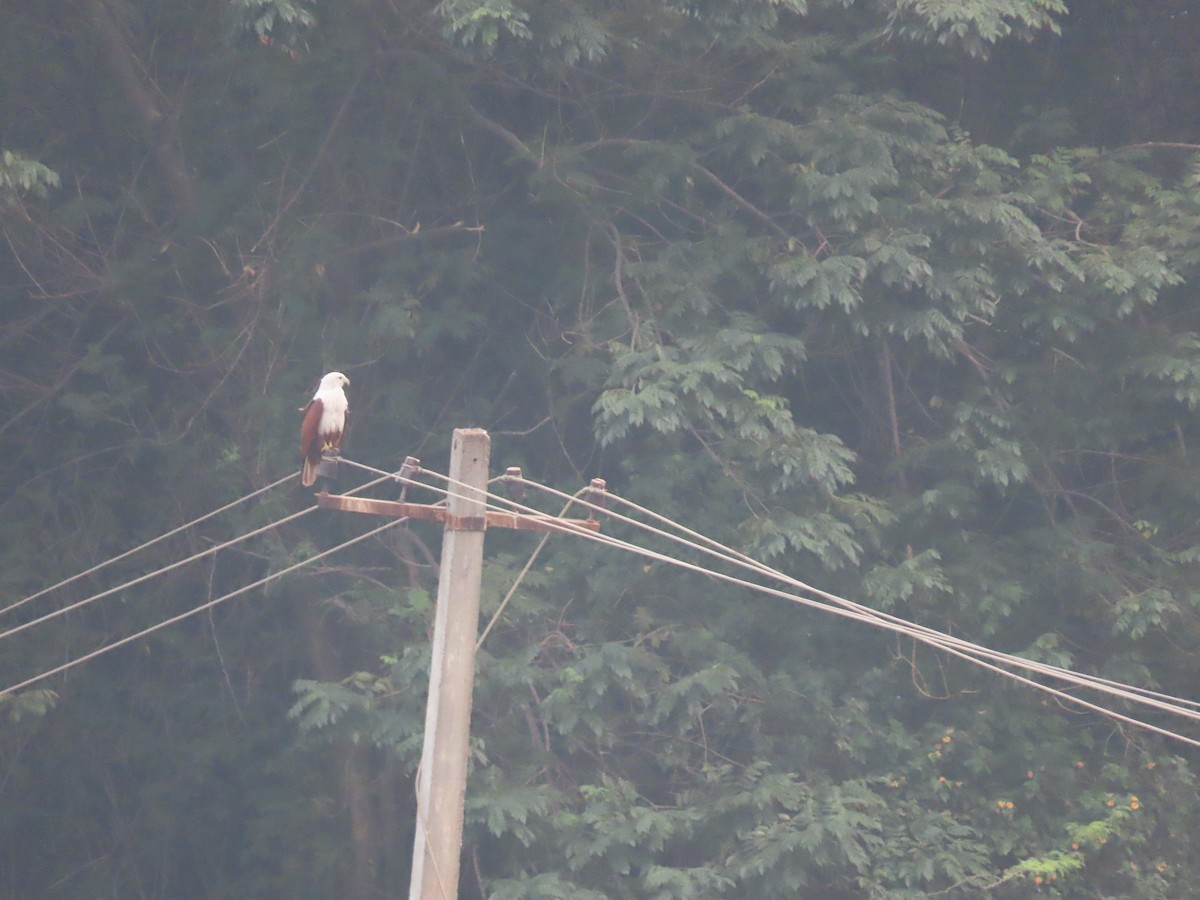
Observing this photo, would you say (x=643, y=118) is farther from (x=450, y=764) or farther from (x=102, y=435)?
(x=450, y=764)

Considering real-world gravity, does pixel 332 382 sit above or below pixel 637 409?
below

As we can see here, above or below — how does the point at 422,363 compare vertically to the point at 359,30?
below

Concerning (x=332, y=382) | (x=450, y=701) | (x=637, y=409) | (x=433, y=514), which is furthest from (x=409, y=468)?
(x=637, y=409)

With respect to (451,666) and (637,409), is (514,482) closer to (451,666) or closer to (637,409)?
(451,666)

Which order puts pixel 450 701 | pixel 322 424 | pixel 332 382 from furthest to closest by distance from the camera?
pixel 332 382 → pixel 322 424 → pixel 450 701

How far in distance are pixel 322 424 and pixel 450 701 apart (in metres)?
2.31

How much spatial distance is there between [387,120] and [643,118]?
5.88ft

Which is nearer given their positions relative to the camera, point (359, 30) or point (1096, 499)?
point (359, 30)

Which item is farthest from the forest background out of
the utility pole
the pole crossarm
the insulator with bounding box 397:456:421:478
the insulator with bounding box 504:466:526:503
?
the utility pole

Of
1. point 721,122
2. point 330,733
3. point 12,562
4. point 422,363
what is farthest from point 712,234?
point 12,562

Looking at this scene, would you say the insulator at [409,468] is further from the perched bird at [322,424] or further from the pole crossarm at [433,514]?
the perched bird at [322,424]

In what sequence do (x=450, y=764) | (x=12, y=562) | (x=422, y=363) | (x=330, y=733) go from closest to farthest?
(x=450, y=764) < (x=330, y=733) < (x=12, y=562) < (x=422, y=363)

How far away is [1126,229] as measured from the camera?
30.4 ft

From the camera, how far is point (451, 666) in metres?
4.78
